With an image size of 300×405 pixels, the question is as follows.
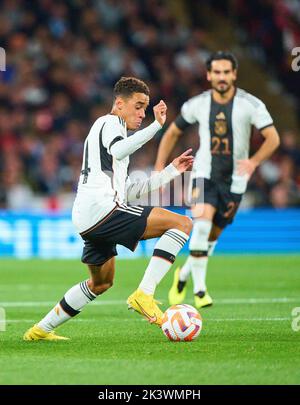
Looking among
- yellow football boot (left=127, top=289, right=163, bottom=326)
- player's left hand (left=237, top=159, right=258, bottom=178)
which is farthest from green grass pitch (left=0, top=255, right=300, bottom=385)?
player's left hand (left=237, top=159, right=258, bottom=178)

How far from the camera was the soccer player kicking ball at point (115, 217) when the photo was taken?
7820mm

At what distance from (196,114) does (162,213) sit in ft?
11.8

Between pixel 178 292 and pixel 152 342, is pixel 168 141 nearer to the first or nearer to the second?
pixel 178 292

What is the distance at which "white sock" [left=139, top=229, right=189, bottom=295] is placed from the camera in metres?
7.94

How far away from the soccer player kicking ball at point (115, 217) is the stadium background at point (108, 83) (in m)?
10.0

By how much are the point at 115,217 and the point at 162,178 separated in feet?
1.71

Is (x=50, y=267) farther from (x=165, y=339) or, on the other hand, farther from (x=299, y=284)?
(x=165, y=339)

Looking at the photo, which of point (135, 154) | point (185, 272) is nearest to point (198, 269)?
point (185, 272)

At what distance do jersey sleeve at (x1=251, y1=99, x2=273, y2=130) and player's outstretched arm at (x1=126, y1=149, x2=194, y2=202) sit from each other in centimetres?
300

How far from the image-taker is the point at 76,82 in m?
20.9

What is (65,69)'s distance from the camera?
21.0 m

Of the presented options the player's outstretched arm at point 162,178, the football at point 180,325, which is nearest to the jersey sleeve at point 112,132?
the player's outstretched arm at point 162,178

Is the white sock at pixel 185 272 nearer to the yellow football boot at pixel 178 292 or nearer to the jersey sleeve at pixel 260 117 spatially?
the yellow football boot at pixel 178 292
